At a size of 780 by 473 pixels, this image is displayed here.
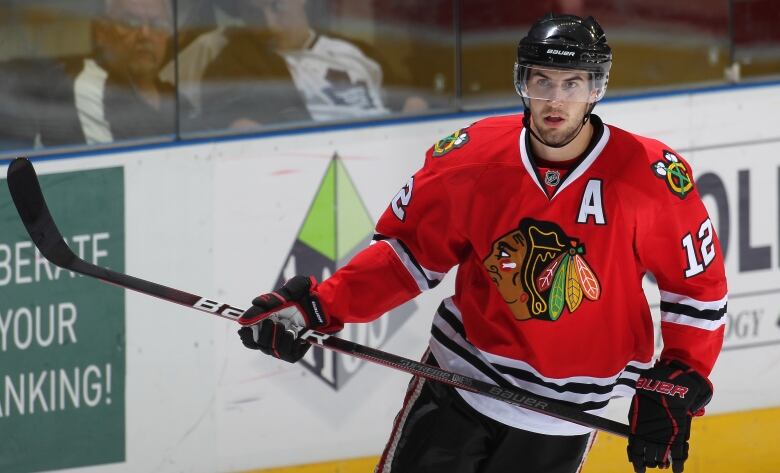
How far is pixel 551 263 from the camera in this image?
2.83 metres

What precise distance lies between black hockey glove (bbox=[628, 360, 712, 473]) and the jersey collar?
38cm

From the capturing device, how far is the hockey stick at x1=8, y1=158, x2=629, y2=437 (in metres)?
2.89

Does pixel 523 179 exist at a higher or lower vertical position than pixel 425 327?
higher

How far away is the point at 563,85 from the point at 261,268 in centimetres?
133

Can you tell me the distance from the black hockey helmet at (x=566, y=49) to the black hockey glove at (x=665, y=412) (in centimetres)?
53

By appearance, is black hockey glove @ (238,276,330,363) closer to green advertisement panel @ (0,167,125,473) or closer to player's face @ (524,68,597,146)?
player's face @ (524,68,597,146)

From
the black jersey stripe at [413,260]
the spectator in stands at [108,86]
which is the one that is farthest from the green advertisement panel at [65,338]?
the black jersey stripe at [413,260]

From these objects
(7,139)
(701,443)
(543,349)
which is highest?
(7,139)

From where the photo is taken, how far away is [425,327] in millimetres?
4117

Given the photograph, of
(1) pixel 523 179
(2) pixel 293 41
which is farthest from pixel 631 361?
(2) pixel 293 41

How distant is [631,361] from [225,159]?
4.33ft

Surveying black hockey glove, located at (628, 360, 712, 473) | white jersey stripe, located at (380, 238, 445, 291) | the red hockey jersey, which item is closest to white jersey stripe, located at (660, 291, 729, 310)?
the red hockey jersey

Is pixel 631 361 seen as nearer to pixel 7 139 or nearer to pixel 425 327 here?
pixel 425 327

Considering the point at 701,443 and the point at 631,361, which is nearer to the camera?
the point at 631,361
